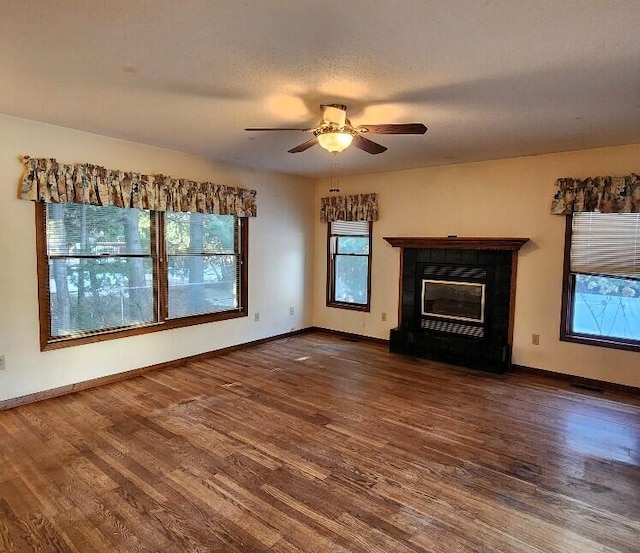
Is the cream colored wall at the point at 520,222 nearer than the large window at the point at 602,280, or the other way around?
the large window at the point at 602,280

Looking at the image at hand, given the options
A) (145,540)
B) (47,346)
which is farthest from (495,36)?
(47,346)

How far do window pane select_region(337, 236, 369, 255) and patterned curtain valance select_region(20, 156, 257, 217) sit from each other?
65.3 inches

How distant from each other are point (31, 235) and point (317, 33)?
3150mm

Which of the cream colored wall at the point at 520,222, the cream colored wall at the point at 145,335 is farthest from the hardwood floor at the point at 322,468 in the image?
the cream colored wall at the point at 520,222

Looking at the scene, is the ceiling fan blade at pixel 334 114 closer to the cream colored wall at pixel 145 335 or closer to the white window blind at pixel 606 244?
the cream colored wall at pixel 145 335

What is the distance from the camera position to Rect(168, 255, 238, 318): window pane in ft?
15.9

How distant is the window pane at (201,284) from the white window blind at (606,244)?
4.13 metres

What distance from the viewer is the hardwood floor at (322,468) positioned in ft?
6.80

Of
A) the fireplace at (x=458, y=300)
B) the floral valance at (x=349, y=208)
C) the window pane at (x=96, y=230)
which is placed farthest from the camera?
the floral valance at (x=349, y=208)

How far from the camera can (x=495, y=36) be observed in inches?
80.4

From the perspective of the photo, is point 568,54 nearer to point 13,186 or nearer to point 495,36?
point 495,36

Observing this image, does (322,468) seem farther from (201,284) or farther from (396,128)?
(201,284)

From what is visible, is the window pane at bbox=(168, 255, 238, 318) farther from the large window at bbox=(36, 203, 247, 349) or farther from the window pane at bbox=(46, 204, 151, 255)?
the window pane at bbox=(46, 204, 151, 255)

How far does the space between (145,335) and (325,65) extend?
11.5 ft
